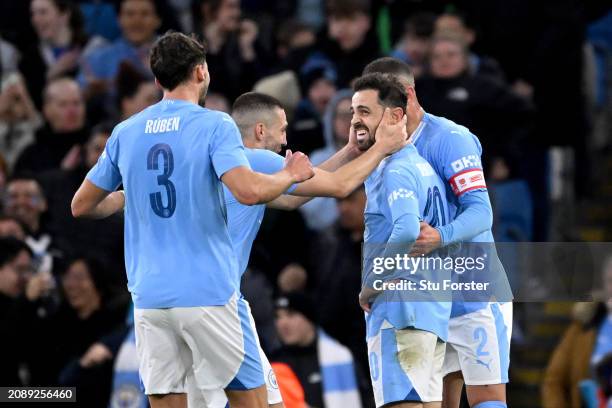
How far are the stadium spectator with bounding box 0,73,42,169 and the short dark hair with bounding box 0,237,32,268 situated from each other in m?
2.05

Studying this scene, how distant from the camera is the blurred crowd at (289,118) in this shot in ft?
36.8

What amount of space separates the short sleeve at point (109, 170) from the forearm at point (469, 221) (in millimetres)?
1722

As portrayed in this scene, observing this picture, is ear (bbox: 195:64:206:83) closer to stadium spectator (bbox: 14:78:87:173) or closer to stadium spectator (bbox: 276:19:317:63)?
stadium spectator (bbox: 14:78:87:173)

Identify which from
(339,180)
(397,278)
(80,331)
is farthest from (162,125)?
(80,331)

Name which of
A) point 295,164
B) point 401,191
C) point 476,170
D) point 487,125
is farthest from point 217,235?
point 487,125

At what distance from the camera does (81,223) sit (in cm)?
1218

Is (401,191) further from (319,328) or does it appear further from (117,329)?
(117,329)

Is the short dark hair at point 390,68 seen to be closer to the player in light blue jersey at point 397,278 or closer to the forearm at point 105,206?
the player in light blue jersey at point 397,278

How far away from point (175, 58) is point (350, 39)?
646cm

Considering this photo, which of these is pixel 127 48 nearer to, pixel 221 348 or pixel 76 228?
pixel 76 228

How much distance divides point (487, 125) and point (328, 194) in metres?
5.11

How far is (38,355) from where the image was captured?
11305 mm

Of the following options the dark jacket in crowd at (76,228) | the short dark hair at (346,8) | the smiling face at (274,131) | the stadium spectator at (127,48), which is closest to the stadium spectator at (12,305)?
the dark jacket in crowd at (76,228)

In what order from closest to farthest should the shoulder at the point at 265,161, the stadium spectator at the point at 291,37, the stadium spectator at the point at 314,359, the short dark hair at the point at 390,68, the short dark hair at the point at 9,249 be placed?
the shoulder at the point at 265,161 < the short dark hair at the point at 390,68 < the stadium spectator at the point at 314,359 < the short dark hair at the point at 9,249 < the stadium spectator at the point at 291,37
